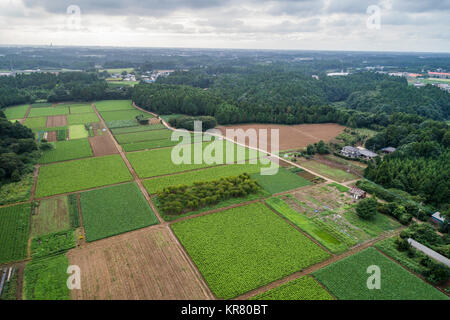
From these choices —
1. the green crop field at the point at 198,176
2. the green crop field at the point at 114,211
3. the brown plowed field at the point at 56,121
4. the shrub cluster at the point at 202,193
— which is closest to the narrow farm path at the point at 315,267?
the shrub cluster at the point at 202,193

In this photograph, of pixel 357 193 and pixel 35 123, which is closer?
pixel 357 193

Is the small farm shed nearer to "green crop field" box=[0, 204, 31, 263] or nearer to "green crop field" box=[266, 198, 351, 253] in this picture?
"green crop field" box=[266, 198, 351, 253]

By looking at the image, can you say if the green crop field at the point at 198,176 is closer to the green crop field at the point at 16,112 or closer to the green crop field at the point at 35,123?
the green crop field at the point at 35,123

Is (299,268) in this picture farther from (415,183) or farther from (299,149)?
(299,149)

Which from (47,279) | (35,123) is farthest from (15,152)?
(47,279)

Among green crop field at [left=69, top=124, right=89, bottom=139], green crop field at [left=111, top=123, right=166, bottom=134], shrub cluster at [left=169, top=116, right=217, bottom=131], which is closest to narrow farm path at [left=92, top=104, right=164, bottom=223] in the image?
green crop field at [left=111, top=123, right=166, bottom=134]

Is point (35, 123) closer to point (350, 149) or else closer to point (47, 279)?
point (47, 279)
